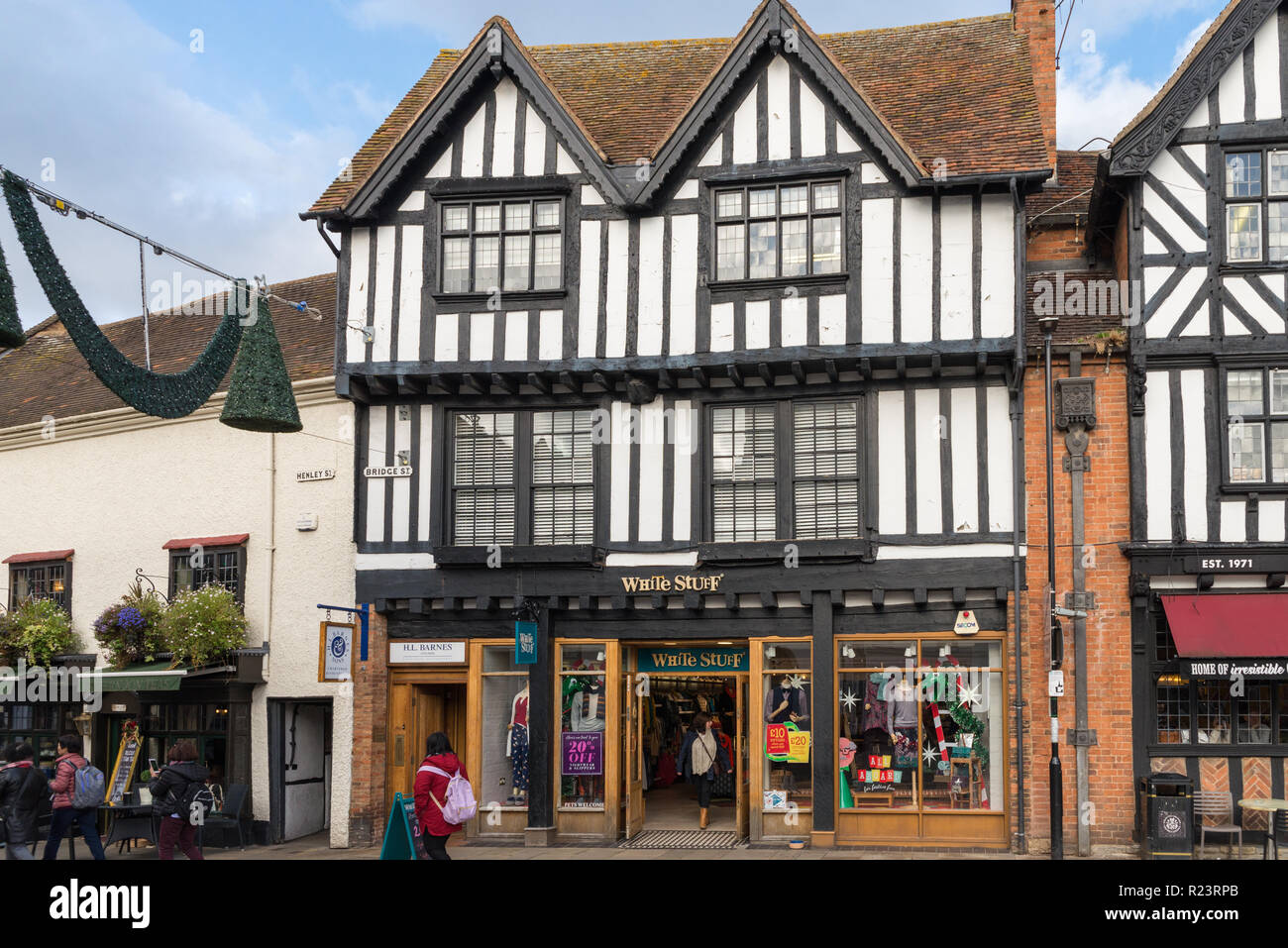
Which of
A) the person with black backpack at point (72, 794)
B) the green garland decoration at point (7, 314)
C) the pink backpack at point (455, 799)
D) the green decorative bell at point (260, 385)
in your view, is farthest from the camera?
the green decorative bell at point (260, 385)

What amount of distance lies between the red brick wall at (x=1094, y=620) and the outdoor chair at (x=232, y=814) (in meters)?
10.4

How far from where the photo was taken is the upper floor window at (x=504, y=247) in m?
16.1

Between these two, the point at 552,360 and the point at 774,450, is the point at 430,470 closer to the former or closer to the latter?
the point at 552,360

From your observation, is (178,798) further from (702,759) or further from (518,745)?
(702,759)

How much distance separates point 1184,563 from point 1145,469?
1168 mm

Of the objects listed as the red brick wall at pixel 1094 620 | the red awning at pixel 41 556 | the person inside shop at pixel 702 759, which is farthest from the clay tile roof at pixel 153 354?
the red brick wall at pixel 1094 620

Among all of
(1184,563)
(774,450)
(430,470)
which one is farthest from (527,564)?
(1184,563)

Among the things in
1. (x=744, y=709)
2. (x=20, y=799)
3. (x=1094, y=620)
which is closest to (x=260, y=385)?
(x=20, y=799)

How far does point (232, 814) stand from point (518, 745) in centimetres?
427

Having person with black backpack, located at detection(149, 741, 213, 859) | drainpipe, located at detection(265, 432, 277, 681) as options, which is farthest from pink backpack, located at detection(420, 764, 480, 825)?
drainpipe, located at detection(265, 432, 277, 681)

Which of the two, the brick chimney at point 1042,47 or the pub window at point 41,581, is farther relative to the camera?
the pub window at point 41,581

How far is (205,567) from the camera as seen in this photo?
18.5 metres

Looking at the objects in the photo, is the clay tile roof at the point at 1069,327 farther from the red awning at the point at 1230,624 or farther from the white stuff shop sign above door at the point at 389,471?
the white stuff shop sign above door at the point at 389,471

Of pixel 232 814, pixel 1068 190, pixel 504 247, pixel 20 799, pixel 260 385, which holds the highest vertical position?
pixel 1068 190
